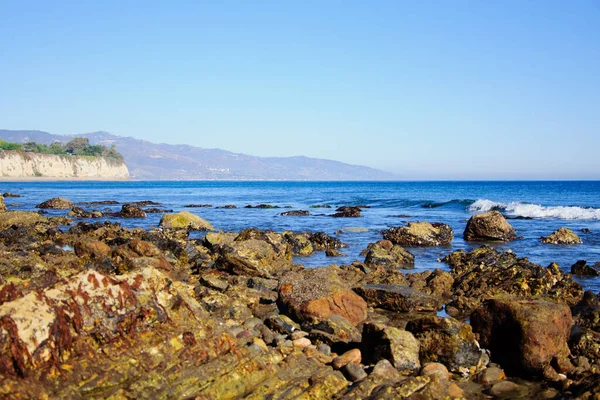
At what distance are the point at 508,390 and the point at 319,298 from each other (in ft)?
11.5

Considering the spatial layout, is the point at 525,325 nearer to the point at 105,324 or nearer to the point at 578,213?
the point at 105,324

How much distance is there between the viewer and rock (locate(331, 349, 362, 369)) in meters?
6.58

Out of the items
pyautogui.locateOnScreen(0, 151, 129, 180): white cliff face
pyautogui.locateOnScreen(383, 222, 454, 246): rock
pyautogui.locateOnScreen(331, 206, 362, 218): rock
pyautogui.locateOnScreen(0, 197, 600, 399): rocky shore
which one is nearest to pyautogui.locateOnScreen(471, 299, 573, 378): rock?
pyautogui.locateOnScreen(0, 197, 600, 399): rocky shore

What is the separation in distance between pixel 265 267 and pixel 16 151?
157106 millimetres

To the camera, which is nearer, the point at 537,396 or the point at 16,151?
the point at 537,396

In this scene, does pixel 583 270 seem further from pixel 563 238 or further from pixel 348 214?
pixel 348 214

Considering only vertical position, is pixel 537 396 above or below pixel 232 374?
below

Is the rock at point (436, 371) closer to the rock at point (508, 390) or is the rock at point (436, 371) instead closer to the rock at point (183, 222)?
the rock at point (508, 390)

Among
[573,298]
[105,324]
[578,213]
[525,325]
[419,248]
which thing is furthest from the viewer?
[578,213]

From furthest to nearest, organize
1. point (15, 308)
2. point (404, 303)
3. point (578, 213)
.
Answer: point (578, 213), point (404, 303), point (15, 308)

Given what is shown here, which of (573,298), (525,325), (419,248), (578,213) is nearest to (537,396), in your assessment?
(525,325)

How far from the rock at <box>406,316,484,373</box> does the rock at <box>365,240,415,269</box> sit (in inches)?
318

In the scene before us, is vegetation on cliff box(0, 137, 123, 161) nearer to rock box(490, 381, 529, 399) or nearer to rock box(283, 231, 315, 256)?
rock box(283, 231, 315, 256)

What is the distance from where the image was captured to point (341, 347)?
7.62 metres
